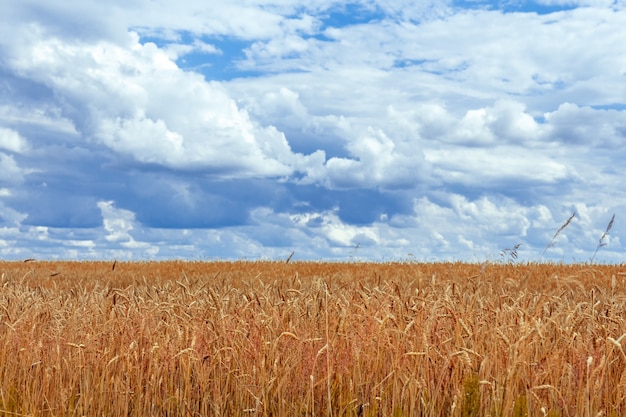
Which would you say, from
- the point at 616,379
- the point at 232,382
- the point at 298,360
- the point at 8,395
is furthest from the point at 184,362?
the point at 616,379

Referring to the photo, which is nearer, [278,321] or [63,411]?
[63,411]

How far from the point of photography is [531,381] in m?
5.34

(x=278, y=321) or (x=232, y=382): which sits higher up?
(x=278, y=321)

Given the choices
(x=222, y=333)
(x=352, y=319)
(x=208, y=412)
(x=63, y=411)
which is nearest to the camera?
(x=63, y=411)

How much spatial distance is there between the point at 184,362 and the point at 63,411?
103 centimetres

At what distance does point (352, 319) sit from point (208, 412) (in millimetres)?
1856

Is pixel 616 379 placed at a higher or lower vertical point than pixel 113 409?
higher

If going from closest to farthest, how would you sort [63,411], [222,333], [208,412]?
[63,411] → [208,412] → [222,333]

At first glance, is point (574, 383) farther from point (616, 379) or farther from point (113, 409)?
point (113, 409)

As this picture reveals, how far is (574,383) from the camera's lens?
5234mm

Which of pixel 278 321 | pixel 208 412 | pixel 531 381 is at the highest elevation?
pixel 278 321

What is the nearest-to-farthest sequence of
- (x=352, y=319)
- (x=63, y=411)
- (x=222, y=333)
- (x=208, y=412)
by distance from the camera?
(x=63, y=411)
(x=208, y=412)
(x=222, y=333)
(x=352, y=319)

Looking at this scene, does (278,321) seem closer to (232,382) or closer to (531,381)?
(232,382)

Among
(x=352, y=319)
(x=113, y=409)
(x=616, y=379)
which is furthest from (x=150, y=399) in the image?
(x=616, y=379)
